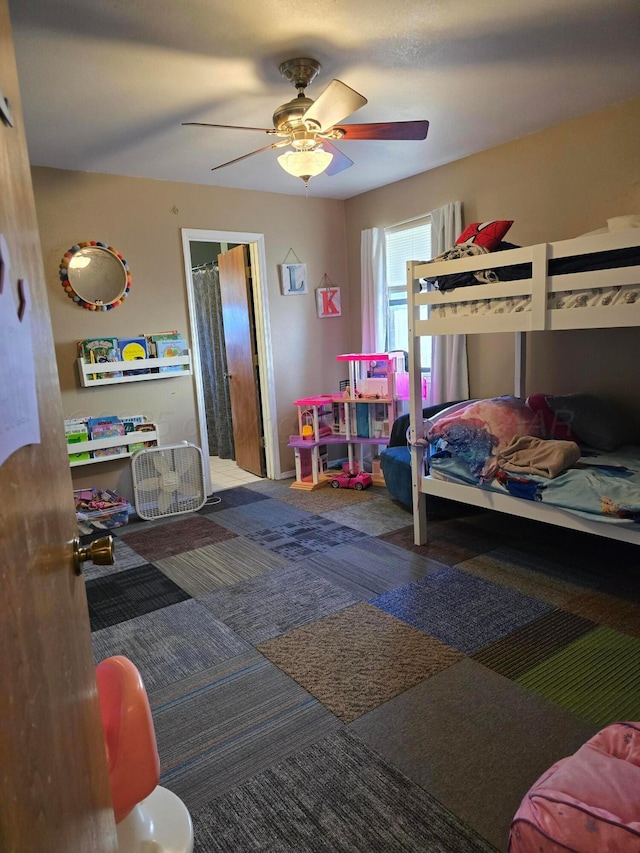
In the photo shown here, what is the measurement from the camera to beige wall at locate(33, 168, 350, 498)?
12.7ft

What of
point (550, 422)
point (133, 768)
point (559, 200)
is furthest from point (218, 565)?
point (559, 200)

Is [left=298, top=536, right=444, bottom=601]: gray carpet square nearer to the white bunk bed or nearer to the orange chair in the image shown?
the white bunk bed

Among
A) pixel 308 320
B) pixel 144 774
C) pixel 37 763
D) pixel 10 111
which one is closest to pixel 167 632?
pixel 144 774

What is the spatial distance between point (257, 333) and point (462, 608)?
3160 millimetres

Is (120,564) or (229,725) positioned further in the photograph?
(120,564)

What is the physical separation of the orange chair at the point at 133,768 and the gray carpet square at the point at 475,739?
68cm

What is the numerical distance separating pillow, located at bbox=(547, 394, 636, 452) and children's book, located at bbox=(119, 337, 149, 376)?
114 inches

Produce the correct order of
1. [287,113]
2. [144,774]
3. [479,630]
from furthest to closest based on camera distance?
[287,113], [479,630], [144,774]

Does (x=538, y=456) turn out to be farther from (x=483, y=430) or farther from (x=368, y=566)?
(x=368, y=566)

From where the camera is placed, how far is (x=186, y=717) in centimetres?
196

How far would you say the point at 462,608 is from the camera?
2584 mm

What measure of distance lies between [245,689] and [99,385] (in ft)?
8.92

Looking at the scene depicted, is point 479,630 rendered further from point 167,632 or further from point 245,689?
point 167,632

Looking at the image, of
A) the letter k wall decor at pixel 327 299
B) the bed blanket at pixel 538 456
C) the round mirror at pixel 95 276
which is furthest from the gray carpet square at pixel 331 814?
the letter k wall decor at pixel 327 299
